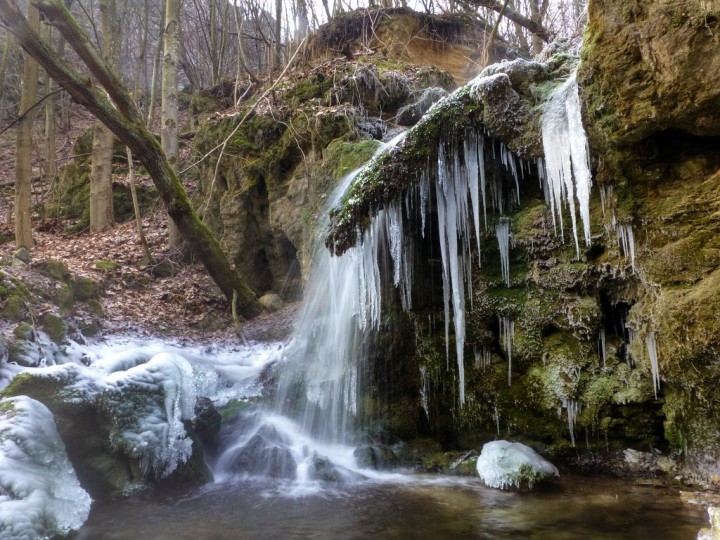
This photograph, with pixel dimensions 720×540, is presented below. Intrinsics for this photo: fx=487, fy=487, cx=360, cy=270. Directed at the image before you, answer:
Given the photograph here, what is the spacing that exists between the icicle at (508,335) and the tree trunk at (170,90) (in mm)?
7379

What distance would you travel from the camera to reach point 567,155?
189 inches

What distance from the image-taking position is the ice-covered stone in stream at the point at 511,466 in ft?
15.7

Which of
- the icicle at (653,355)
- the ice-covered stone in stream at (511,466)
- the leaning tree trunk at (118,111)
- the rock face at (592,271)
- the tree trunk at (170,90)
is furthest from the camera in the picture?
the tree trunk at (170,90)

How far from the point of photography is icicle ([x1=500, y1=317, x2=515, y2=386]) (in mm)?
5477

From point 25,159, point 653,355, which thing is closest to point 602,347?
point 653,355

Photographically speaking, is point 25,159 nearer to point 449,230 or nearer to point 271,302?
point 271,302

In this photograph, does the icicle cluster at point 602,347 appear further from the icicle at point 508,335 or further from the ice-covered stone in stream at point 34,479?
the ice-covered stone in stream at point 34,479

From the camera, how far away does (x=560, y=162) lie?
4.86m

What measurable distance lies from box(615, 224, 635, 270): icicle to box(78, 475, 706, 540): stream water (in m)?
2.14

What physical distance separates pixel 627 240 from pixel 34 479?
219 inches

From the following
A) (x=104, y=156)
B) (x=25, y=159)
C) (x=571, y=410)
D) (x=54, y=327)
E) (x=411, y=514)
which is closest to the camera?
(x=411, y=514)

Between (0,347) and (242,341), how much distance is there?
11.8 ft

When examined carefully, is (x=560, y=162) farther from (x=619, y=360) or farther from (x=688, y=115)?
(x=619, y=360)

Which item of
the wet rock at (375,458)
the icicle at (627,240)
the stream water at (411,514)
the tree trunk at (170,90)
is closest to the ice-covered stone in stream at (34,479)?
the stream water at (411,514)
